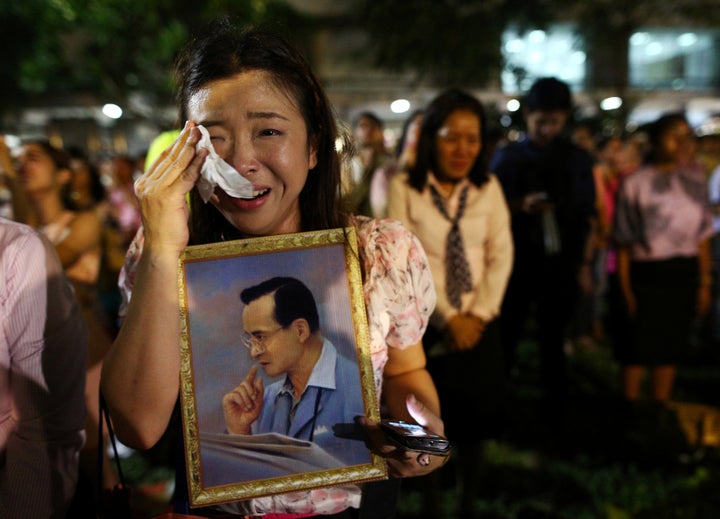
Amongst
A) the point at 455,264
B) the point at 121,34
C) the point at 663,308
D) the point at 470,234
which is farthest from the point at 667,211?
the point at 121,34

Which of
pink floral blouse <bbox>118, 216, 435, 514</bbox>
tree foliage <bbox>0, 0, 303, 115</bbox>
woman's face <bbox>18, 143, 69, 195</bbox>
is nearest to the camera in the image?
pink floral blouse <bbox>118, 216, 435, 514</bbox>

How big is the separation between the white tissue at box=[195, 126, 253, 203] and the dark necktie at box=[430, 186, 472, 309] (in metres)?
1.91

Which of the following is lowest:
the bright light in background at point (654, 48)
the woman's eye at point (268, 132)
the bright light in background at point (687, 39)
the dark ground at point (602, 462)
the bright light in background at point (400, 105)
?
the dark ground at point (602, 462)

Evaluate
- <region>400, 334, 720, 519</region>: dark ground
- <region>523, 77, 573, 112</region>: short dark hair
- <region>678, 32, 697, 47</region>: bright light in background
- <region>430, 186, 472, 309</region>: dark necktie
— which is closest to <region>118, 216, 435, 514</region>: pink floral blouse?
<region>430, 186, 472, 309</region>: dark necktie

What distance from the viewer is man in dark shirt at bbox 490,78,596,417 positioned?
4035 millimetres

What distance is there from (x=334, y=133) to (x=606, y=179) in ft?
19.7

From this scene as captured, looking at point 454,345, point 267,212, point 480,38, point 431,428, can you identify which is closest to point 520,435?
point 454,345

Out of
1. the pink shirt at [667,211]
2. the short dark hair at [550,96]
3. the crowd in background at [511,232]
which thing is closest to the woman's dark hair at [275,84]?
the crowd in background at [511,232]

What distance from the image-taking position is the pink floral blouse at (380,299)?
4.40ft

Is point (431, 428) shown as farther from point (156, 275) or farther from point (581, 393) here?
point (581, 393)

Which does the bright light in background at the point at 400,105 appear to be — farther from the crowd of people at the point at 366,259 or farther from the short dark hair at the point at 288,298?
the short dark hair at the point at 288,298

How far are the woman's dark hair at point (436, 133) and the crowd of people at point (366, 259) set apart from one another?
0.01m

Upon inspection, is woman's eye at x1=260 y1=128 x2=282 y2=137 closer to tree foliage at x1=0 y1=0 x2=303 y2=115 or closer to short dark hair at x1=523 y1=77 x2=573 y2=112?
short dark hair at x1=523 y1=77 x2=573 y2=112

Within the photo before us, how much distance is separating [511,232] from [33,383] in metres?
3.30
